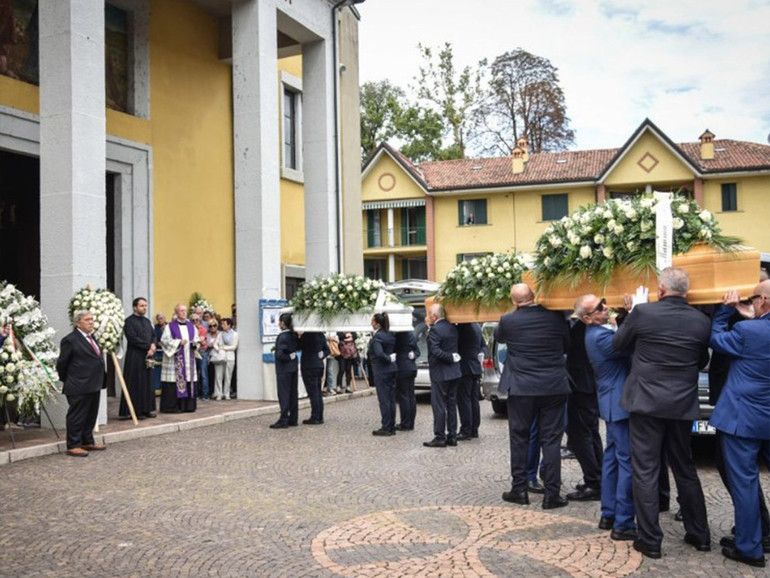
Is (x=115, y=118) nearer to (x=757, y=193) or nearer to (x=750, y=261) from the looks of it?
(x=750, y=261)

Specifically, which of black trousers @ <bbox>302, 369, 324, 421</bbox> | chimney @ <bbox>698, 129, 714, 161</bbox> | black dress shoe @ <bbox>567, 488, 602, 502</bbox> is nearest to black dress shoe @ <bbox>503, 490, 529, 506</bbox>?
black dress shoe @ <bbox>567, 488, 602, 502</bbox>

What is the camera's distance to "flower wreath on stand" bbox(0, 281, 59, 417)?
9.38 m

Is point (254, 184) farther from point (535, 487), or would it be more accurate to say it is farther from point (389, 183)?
point (389, 183)

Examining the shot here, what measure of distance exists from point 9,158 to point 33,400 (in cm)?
809

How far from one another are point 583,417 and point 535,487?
84 centimetres

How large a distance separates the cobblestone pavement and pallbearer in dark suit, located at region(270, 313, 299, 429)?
6.74 feet

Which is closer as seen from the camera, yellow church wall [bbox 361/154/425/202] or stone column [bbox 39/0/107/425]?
stone column [bbox 39/0/107/425]

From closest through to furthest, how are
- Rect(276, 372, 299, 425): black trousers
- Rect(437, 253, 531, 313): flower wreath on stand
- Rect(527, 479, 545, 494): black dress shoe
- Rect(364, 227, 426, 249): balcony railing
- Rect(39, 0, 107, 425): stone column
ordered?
1. Rect(527, 479, 545, 494): black dress shoe
2. Rect(437, 253, 531, 313): flower wreath on stand
3. Rect(39, 0, 107, 425): stone column
4. Rect(276, 372, 299, 425): black trousers
5. Rect(364, 227, 426, 249): balcony railing

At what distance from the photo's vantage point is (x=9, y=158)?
15.8 m

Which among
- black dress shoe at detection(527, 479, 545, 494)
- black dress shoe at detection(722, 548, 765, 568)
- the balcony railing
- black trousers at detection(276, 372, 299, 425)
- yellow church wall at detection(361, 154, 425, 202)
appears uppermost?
yellow church wall at detection(361, 154, 425, 202)

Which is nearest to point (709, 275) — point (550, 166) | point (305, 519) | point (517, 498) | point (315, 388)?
point (517, 498)

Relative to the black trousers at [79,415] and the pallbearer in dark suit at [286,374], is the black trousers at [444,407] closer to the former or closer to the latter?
the pallbearer in dark suit at [286,374]

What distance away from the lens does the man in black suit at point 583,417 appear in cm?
716

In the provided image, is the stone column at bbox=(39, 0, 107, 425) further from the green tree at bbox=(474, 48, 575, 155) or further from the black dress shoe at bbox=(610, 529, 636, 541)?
the green tree at bbox=(474, 48, 575, 155)
